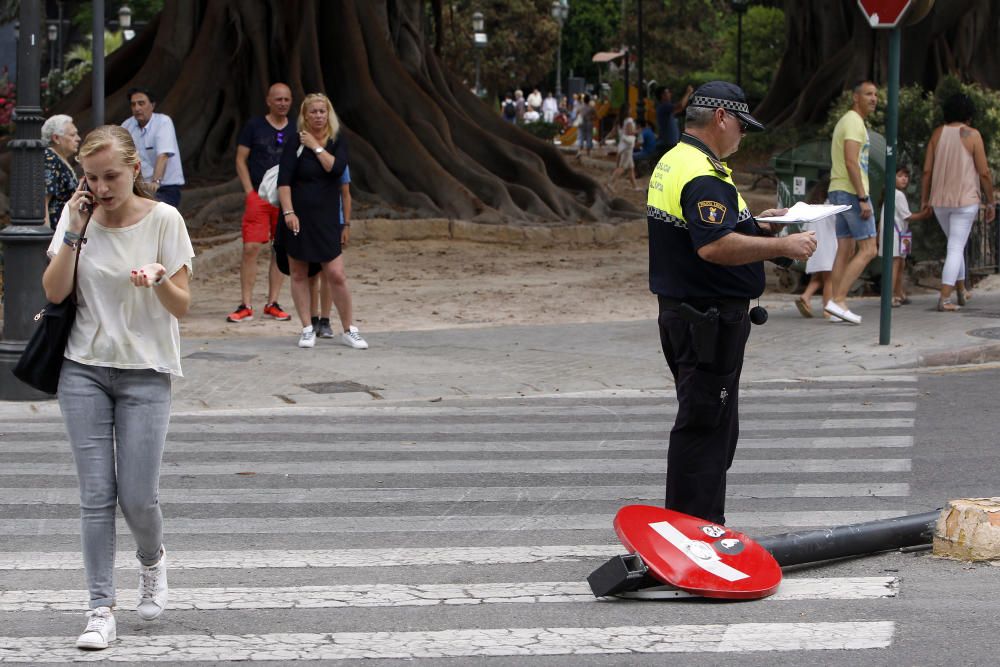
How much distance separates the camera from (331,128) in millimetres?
12492

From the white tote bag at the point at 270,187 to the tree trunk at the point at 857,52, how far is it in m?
18.4

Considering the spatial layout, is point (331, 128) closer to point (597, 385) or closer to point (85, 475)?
point (597, 385)

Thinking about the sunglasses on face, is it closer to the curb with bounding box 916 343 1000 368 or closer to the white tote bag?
the curb with bounding box 916 343 1000 368

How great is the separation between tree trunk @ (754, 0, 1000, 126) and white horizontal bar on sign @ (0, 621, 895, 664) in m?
24.8

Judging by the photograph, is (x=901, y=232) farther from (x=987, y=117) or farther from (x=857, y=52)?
(x=857, y=52)

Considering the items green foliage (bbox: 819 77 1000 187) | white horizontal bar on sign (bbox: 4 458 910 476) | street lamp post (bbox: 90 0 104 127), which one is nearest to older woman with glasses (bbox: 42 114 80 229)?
street lamp post (bbox: 90 0 104 127)

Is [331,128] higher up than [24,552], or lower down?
higher up

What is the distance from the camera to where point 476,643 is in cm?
531

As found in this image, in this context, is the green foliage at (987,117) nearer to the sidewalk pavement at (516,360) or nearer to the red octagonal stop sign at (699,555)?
the sidewalk pavement at (516,360)

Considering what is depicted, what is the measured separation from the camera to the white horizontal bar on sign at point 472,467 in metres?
8.27

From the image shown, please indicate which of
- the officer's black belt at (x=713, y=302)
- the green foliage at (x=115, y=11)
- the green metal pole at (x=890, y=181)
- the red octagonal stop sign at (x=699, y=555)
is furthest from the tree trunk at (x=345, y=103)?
the green foliage at (x=115, y=11)

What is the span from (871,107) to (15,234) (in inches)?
277

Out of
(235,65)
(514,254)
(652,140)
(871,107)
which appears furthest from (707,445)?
(652,140)

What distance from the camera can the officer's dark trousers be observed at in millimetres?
5969
